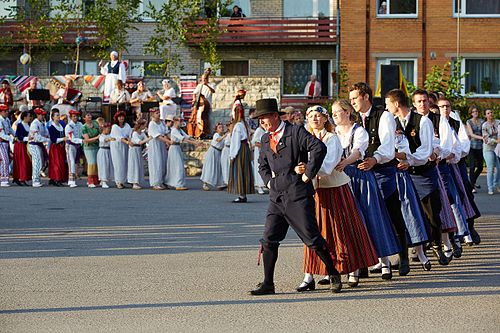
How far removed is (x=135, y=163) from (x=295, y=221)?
17.0 m

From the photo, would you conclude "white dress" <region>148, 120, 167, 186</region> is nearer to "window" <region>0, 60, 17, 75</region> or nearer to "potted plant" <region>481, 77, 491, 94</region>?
"potted plant" <region>481, 77, 491, 94</region>

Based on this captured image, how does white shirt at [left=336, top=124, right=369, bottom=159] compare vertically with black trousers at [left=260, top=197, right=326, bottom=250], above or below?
above

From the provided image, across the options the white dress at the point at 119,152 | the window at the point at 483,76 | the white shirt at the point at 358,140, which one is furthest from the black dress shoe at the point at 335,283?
the window at the point at 483,76

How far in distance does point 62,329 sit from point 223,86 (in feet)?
90.5

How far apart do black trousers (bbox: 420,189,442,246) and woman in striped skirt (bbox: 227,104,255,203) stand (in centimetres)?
946

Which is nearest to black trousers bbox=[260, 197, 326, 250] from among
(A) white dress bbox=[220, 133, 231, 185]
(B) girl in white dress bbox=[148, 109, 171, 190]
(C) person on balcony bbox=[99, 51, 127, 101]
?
(A) white dress bbox=[220, 133, 231, 185]

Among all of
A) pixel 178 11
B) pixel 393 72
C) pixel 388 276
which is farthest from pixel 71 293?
pixel 178 11

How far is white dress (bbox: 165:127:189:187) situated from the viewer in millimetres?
26516

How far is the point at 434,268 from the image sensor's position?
40.4 feet

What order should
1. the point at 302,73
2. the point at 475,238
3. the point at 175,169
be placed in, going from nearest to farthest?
the point at 475,238 < the point at 175,169 < the point at 302,73

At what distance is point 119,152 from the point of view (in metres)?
27.2

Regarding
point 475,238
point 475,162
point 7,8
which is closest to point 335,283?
point 475,238

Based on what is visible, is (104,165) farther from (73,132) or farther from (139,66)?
(139,66)

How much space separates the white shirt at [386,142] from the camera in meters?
11.2
